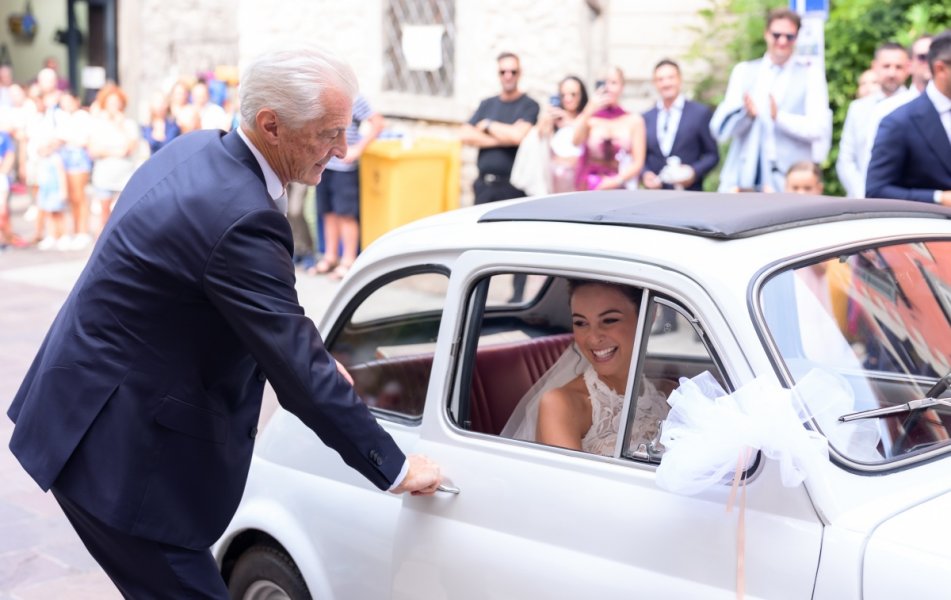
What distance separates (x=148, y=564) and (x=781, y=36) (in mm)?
6166

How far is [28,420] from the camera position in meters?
3.01

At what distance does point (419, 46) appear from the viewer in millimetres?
13336

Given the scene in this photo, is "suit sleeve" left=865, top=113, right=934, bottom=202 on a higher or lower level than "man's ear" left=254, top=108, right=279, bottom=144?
lower

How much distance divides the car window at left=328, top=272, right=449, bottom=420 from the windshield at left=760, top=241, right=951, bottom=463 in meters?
1.01

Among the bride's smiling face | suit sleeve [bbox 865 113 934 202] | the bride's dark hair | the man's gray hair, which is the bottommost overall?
the bride's smiling face

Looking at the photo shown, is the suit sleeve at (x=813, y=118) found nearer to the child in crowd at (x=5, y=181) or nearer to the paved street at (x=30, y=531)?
the paved street at (x=30, y=531)

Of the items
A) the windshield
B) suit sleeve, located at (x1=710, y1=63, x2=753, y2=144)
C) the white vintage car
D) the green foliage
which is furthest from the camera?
the green foliage

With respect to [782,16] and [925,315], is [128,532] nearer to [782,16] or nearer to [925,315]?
[925,315]

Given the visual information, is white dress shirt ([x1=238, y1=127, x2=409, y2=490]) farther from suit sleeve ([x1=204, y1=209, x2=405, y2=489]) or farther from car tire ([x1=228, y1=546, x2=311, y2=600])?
car tire ([x1=228, y1=546, x2=311, y2=600])

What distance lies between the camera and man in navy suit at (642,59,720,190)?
9055mm

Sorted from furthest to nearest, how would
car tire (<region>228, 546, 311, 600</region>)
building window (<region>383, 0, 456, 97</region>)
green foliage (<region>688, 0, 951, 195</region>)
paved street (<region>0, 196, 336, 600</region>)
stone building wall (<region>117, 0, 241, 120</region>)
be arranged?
stone building wall (<region>117, 0, 241, 120</region>) → building window (<region>383, 0, 456, 97</region>) → green foliage (<region>688, 0, 951, 195</region>) → paved street (<region>0, 196, 336, 600</region>) → car tire (<region>228, 546, 311, 600</region>)

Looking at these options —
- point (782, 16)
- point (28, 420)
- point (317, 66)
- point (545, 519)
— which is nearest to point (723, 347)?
point (545, 519)

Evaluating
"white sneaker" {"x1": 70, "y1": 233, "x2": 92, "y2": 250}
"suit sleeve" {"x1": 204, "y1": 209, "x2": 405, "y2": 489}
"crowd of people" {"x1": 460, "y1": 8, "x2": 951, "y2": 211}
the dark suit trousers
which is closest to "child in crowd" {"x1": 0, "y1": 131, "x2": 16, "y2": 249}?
"white sneaker" {"x1": 70, "y1": 233, "x2": 92, "y2": 250}

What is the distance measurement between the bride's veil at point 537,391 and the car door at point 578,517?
0.22 meters
